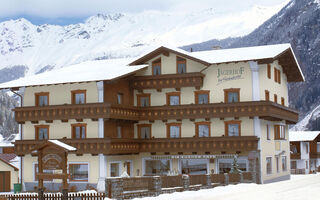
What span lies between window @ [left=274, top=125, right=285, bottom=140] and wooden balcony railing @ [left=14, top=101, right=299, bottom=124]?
99.0 inches

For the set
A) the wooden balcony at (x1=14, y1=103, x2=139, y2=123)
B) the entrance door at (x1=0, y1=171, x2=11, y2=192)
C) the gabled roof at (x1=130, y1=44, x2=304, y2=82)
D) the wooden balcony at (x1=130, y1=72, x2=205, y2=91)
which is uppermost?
the gabled roof at (x1=130, y1=44, x2=304, y2=82)

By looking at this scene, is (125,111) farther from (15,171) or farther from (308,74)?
(308,74)

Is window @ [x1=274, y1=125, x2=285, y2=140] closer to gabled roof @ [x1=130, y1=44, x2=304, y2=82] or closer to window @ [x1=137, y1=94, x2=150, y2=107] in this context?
gabled roof @ [x1=130, y1=44, x2=304, y2=82]

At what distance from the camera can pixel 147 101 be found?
59719 millimetres

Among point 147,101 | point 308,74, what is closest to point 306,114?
point 308,74

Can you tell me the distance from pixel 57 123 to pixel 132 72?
27.4 feet

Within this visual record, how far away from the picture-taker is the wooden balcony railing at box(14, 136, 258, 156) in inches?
2103

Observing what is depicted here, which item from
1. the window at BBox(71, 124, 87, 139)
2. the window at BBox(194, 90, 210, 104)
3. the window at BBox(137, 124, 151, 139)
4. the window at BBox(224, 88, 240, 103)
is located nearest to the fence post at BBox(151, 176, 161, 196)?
the window at BBox(71, 124, 87, 139)

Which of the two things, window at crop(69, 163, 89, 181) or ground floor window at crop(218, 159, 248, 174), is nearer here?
window at crop(69, 163, 89, 181)

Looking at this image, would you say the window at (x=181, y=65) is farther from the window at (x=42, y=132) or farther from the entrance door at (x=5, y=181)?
the entrance door at (x=5, y=181)

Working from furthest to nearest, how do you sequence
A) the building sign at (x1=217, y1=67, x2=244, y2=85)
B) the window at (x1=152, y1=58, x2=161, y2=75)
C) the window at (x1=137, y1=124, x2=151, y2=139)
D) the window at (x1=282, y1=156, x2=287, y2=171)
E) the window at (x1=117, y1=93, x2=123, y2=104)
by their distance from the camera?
the window at (x1=282, y1=156, x2=287, y2=171) < the window at (x1=137, y1=124, x2=151, y2=139) < the window at (x1=152, y1=58, x2=161, y2=75) < the window at (x1=117, y1=93, x2=123, y2=104) < the building sign at (x1=217, y1=67, x2=244, y2=85)

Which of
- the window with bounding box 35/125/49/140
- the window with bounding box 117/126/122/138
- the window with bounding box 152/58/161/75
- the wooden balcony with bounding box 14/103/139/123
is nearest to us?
the wooden balcony with bounding box 14/103/139/123

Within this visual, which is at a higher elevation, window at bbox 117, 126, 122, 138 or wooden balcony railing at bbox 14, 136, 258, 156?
window at bbox 117, 126, 122, 138

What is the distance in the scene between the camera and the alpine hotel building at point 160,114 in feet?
178
